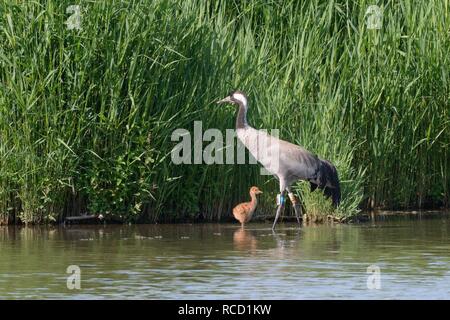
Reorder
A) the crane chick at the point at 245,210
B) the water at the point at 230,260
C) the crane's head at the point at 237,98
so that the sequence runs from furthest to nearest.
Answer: the crane's head at the point at 237,98, the crane chick at the point at 245,210, the water at the point at 230,260

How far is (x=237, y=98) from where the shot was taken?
47.9ft

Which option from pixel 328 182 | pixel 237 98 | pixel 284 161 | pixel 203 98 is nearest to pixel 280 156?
pixel 284 161

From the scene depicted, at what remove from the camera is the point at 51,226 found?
559 inches

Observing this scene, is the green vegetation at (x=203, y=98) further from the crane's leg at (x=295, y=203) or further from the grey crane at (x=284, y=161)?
the grey crane at (x=284, y=161)

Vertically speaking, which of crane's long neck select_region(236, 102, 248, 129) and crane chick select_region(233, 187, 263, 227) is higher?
crane's long neck select_region(236, 102, 248, 129)

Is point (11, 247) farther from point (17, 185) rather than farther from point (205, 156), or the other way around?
point (205, 156)

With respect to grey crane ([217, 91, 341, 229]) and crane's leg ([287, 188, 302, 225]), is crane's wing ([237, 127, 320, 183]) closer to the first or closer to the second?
grey crane ([217, 91, 341, 229])

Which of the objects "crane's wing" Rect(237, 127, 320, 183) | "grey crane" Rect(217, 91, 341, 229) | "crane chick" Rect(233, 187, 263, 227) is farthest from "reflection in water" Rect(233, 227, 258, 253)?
"crane's wing" Rect(237, 127, 320, 183)

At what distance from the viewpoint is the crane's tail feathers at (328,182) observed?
1419cm

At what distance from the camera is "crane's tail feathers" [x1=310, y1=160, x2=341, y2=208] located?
14190mm

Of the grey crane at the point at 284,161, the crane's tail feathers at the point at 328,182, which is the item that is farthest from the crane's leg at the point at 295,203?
the crane's tail feathers at the point at 328,182

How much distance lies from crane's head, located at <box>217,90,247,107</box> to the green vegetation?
35cm
